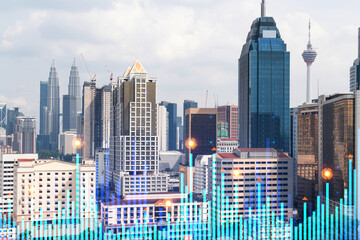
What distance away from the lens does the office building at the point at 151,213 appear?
127 m

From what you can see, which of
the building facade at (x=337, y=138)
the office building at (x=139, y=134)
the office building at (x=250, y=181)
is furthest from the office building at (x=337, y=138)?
the office building at (x=139, y=134)

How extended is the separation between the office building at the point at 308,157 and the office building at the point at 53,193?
5387 cm

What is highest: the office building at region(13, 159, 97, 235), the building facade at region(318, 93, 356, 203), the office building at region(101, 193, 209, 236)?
the building facade at region(318, 93, 356, 203)

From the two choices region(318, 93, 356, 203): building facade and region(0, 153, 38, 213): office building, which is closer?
region(318, 93, 356, 203): building facade

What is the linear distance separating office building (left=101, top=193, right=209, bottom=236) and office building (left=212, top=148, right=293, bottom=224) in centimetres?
649

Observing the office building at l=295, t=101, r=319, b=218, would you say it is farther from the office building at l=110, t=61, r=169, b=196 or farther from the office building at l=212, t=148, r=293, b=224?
the office building at l=110, t=61, r=169, b=196

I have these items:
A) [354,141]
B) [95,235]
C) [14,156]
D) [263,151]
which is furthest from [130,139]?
[354,141]

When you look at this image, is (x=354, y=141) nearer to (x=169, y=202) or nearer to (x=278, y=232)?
(x=278, y=232)

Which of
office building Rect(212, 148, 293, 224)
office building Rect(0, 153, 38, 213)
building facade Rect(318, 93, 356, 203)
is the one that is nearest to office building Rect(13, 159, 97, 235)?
office building Rect(212, 148, 293, 224)

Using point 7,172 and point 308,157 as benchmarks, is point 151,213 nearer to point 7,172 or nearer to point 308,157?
point 308,157

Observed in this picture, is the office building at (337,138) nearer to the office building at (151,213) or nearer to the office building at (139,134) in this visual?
the office building at (151,213)

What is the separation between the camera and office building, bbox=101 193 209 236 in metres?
127

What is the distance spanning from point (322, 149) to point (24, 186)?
7317 centimetres

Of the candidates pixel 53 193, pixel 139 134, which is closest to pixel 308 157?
pixel 53 193
